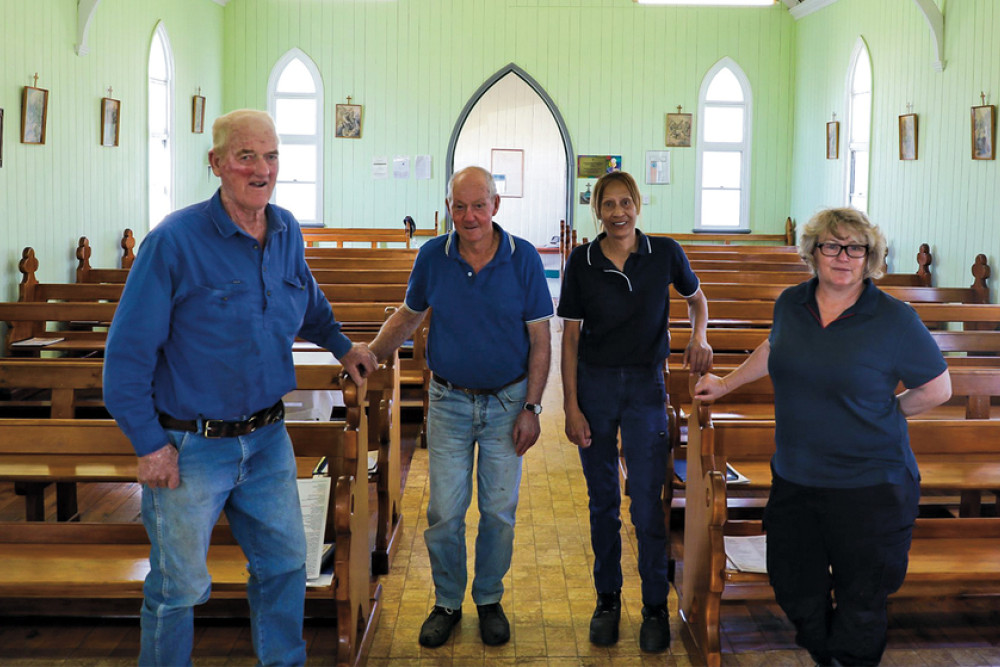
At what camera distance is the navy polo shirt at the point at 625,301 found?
117 inches

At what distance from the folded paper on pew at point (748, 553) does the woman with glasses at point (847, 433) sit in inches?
21.6

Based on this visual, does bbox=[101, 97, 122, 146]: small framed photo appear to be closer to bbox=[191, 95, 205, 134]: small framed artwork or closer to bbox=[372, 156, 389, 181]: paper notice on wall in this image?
bbox=[191, 95, 205, 134]: small framed artwork

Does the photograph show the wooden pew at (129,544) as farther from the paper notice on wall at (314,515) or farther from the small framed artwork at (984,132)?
the small framed artwork at (984,132)

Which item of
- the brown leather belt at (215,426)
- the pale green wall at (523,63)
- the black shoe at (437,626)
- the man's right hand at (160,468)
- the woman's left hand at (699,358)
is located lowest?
the black shoe at (437,626)

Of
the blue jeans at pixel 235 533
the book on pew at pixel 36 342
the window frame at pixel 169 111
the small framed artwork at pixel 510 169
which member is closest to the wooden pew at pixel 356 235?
the window frame at pixel 169 111

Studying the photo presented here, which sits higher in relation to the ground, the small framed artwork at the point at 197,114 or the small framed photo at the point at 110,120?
the small framed artwork at the point at 197,114

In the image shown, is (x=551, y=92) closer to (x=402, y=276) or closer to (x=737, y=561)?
(x=402, y=276)

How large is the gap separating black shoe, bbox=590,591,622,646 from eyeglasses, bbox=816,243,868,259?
1.41m

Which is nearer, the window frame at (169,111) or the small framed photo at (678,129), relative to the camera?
the window frame at (169,111)

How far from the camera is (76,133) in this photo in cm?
820

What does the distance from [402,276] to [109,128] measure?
3.39 m

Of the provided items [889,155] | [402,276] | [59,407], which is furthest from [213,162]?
[889,155]

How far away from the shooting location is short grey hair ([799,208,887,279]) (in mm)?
2309

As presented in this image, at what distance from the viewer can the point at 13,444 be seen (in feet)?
10.2
